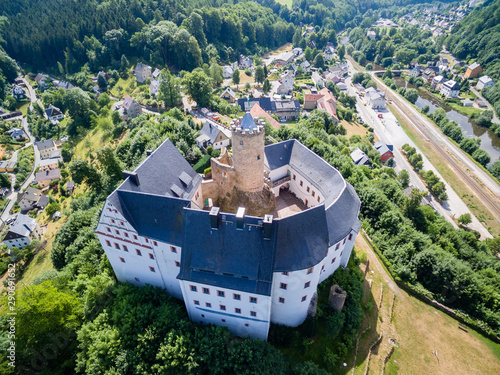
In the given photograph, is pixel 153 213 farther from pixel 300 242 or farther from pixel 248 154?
pixel 300 242

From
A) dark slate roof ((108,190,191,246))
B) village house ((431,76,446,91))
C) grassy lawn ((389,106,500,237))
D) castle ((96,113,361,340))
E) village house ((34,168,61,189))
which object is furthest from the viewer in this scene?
village house ((431,76,446,91))

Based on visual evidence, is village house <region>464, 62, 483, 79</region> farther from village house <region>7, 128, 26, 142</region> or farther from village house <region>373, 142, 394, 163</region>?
village house <region>7, 128, 26, 142</region>

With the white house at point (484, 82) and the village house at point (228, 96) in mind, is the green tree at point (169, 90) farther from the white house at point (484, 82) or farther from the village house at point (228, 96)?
the white house at point (484, 82)

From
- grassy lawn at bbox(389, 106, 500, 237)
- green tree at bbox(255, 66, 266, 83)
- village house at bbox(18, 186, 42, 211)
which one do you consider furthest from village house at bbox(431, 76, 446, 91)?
village house at bbox(18, 186, 42, 211)

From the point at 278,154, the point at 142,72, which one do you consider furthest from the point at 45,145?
the point at 278,154

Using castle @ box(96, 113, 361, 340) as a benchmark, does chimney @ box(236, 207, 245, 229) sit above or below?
above

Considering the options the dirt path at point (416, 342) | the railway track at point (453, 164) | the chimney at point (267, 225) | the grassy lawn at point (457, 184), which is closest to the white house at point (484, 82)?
the railway track at point (453, 164)
